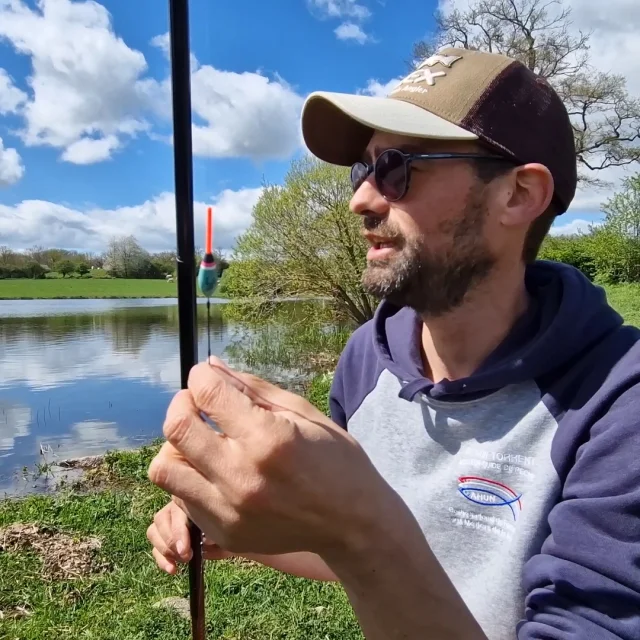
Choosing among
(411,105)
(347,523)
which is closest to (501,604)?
(347,523)

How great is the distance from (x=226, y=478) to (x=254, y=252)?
605 inches

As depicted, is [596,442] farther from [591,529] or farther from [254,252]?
[254,252]

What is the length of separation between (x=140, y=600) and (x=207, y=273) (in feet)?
13.1

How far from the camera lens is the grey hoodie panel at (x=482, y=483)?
1.34m

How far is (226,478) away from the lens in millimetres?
842

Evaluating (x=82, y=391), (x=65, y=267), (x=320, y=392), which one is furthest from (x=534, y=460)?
(x=82, y=391)

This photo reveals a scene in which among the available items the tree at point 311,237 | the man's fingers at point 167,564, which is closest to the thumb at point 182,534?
the man's fingers at point 167,564

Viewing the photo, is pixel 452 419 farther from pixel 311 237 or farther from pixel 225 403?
pixel 311 237

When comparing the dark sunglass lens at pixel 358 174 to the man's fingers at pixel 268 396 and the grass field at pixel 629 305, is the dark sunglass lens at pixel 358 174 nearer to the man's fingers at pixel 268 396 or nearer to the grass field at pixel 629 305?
the man's fingers at pixel 268 396

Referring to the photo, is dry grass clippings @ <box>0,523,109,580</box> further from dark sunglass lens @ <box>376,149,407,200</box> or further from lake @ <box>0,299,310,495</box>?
dark sunglass lens @ <box>376,149,407,200</box>

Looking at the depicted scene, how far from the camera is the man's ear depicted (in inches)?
65.4

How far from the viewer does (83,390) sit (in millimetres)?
12469

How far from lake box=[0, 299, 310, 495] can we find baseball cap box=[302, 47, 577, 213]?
2.68 feet

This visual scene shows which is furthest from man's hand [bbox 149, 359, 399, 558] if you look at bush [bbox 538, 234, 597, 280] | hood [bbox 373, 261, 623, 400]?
bush [bbox 538, 234, 597, 280]
